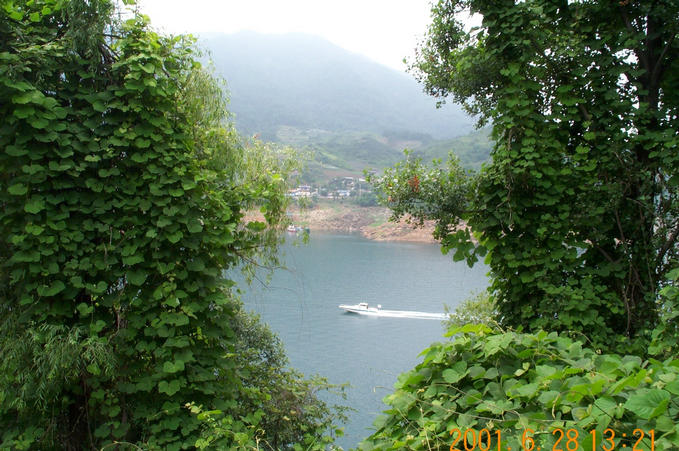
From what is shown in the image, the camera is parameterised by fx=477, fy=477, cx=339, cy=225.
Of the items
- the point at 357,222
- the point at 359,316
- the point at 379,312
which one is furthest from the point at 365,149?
the point at 359,316

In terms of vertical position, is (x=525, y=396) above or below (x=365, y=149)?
below

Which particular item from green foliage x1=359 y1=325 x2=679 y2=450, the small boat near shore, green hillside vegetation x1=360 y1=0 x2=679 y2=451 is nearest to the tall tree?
green hillside vegetation x1=360 y1=0 x2=679 y2=451

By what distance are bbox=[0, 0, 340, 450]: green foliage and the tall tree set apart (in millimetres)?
2503

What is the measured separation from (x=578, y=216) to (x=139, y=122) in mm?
3605

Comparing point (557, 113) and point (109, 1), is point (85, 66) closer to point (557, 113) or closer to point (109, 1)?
point (109, 1)

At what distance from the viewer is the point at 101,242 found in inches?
135

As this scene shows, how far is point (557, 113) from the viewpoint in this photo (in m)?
4.15

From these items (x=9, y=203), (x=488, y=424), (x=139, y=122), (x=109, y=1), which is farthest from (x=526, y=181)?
(x=9, y=203)
